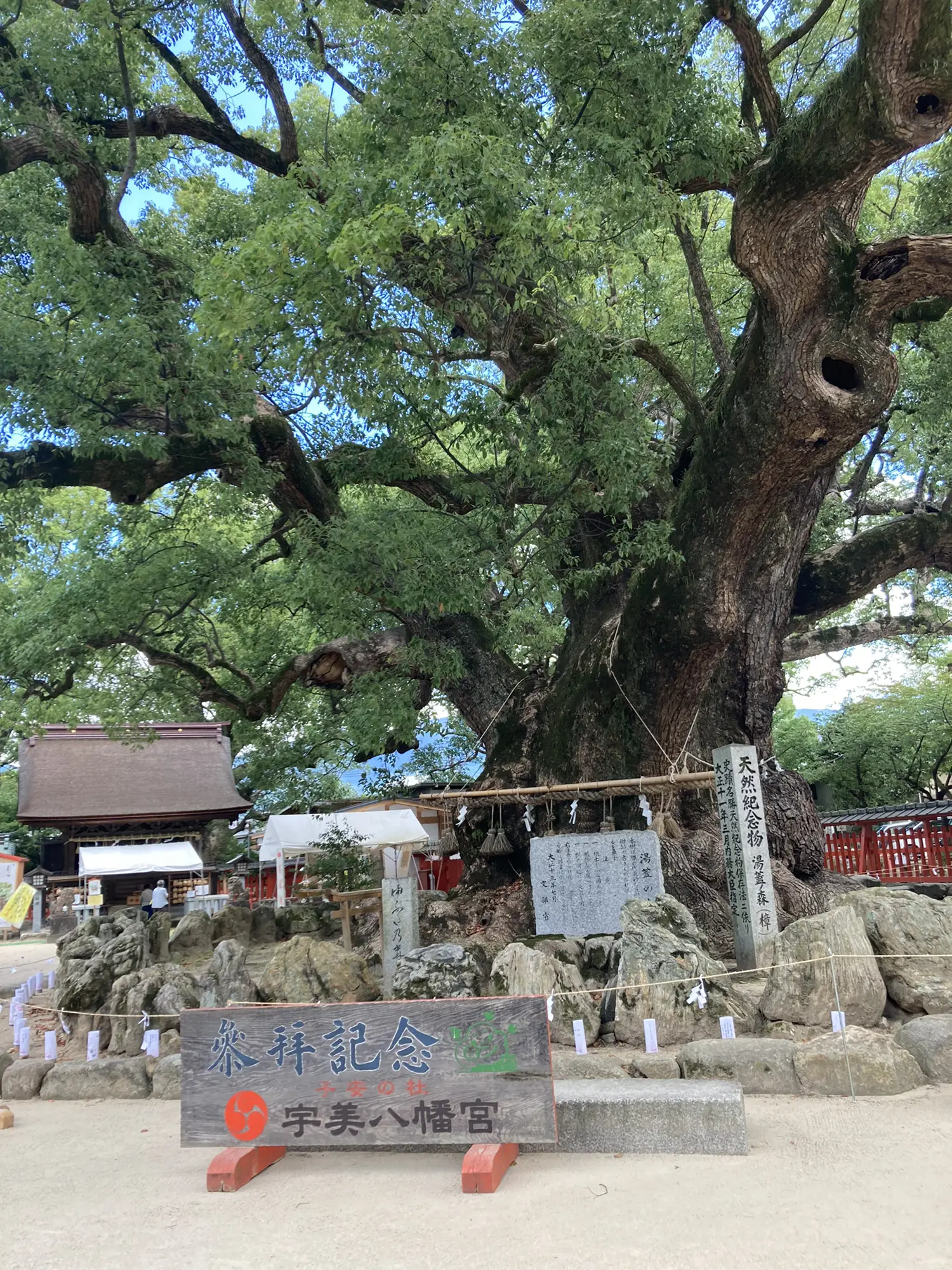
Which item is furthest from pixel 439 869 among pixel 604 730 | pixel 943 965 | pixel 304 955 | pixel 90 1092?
pixel 943 965

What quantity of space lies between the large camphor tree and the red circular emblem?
15.8 ft

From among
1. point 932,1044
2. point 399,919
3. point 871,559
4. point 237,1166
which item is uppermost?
point 871,559

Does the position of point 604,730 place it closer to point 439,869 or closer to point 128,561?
point 128,561

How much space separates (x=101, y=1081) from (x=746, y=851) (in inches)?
210

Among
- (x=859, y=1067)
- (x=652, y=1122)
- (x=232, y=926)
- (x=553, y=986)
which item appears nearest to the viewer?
(x=652, y=1122)

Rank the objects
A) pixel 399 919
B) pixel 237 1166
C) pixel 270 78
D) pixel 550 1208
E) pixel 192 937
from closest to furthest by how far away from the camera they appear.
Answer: pixel 550 1208, pixel 237 1166, pixel 399 919, pixel 270 78, pixel 192 937

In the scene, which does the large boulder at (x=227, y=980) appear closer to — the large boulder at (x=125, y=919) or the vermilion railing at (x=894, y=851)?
the large boulder at (x=125, y=919)

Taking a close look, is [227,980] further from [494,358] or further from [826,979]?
[494,358]

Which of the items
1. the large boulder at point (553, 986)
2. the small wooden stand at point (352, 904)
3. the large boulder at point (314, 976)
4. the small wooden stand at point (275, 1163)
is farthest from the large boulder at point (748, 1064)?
the small wooden stand at point (352, 904)

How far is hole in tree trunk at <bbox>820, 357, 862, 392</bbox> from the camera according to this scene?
6891 millimetres

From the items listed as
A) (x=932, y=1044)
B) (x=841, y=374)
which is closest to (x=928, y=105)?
(x=841, y=374)

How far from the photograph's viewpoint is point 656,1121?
4398mm

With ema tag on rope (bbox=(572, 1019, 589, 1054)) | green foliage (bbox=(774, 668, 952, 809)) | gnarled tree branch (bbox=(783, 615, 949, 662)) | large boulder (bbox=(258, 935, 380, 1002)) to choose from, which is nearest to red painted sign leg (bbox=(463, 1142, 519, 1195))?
ema tag on rope (bbox=(572, 1019, 589, 1054))

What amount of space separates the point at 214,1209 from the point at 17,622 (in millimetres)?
7954
